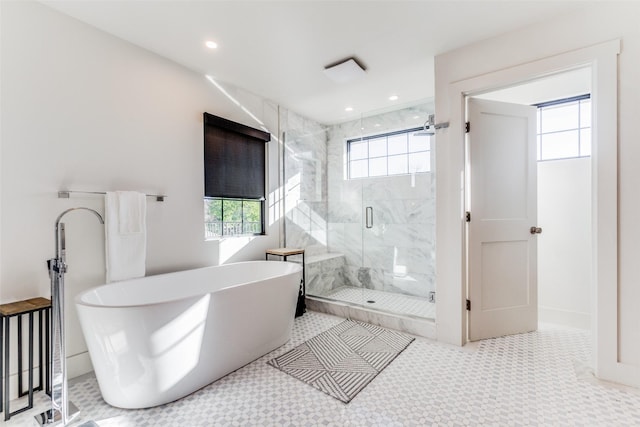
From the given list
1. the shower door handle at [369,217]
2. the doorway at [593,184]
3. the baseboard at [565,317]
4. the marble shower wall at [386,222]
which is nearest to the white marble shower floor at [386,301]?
the marble shower wall at [386,222]

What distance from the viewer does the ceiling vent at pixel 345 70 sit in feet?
8.54

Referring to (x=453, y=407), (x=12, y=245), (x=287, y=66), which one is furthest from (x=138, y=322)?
(x=287, y=66)

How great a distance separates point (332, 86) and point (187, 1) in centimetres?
162

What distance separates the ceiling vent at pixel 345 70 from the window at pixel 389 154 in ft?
3.91

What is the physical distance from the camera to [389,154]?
12.9 ft

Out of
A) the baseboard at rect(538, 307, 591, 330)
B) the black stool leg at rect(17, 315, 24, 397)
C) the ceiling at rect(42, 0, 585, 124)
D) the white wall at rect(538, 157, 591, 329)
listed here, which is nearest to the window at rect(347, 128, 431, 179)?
the ceiling at rect(42, 0, 585, 124)

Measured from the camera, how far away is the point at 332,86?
314cm

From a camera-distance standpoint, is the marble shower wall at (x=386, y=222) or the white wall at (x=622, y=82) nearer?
the white wall at (x=622, y=82)

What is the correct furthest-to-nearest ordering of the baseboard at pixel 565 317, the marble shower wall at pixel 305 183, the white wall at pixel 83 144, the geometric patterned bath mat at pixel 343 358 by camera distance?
the marble shower wall at pixel 305 183, the baseboard at pixel 565 317, the geometric patterned bath mat at pixel 343 358, the white wall at pixel 83 144

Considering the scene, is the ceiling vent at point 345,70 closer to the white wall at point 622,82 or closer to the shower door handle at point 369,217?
the white wall at point 622,82

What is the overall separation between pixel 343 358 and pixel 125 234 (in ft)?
6.50

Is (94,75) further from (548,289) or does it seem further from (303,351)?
(548,289)

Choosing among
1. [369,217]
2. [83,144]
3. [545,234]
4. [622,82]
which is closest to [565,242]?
[545,234]

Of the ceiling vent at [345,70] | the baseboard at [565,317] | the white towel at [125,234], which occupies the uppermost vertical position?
the ceiling vent at [345,70]
